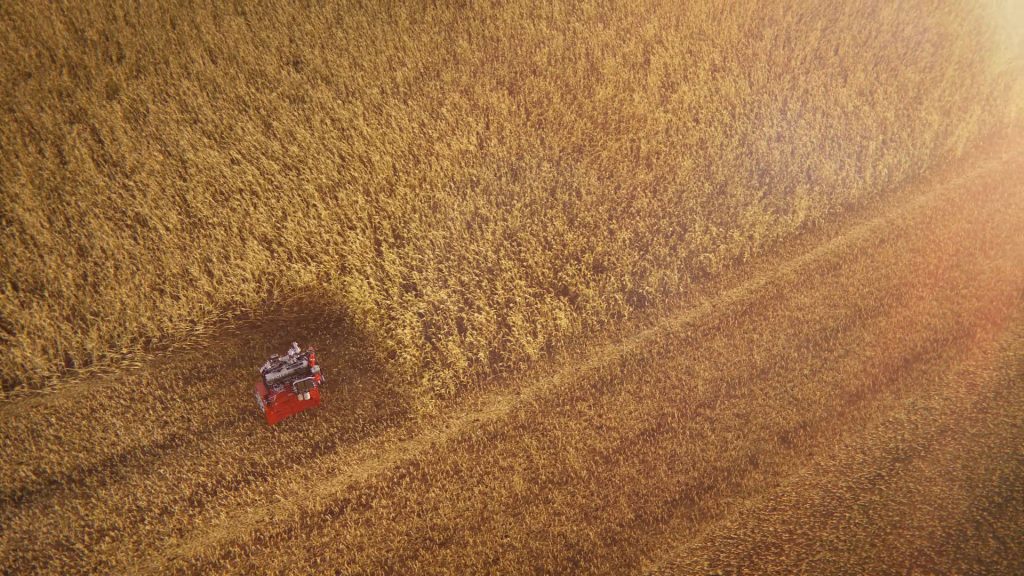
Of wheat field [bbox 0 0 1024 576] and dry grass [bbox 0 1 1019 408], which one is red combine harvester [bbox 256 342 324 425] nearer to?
wheat field [bbox 0 0 1024 576]

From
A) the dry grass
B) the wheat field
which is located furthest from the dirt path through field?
the dry grass

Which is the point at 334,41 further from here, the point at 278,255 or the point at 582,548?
the point at 582,548

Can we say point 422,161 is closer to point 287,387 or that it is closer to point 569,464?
point 287,387

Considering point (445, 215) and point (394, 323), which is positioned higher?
point (445, 215)

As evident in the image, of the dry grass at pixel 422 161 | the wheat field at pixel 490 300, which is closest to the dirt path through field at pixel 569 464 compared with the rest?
the wheat field at pixel 490 300

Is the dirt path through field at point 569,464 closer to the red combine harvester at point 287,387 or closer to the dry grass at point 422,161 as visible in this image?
the red combine harvester at point 287,387

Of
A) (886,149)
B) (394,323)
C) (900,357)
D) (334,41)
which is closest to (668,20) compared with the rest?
(886,149)
